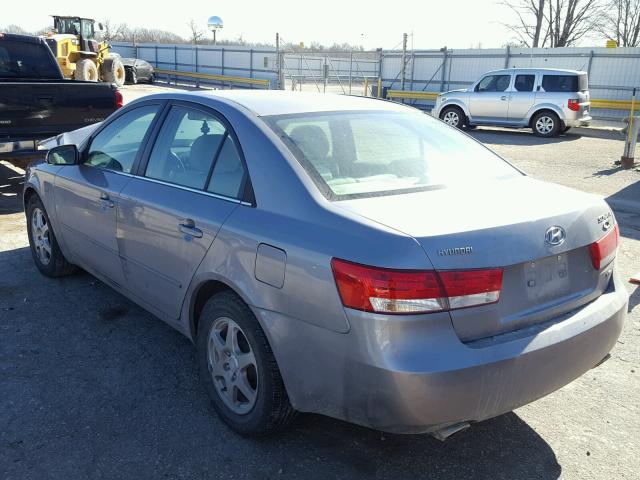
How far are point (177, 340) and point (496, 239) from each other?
2.48 metres

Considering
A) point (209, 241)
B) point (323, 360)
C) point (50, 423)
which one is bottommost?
point (50, 423)

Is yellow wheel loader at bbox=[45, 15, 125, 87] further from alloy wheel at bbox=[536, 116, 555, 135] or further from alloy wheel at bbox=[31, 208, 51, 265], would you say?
alloy wheel at bbox=[31, 208, 51, 265]

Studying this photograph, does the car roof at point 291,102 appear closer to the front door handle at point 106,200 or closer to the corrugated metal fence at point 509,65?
the front door handle at point 106,200

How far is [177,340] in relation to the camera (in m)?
4.11

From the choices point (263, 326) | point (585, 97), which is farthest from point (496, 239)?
point (585, 97)

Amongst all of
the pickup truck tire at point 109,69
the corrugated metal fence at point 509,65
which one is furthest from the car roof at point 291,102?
the pickup truck tire at point 109,69

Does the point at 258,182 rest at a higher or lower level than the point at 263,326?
higher

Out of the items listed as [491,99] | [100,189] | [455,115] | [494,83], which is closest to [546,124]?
[491,99]

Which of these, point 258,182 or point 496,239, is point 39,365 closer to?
point 258,182

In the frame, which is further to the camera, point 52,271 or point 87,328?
point 52,271

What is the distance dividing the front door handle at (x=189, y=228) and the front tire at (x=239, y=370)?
1.11ft

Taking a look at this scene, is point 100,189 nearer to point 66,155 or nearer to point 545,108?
point 66,155

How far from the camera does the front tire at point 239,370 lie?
279 cm

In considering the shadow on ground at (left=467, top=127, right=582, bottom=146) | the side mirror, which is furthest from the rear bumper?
the shadow on ground at (left=467, top=127, right=582, bottom=146)
